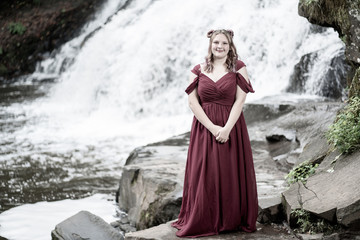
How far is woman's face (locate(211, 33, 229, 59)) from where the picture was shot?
13.4 feet

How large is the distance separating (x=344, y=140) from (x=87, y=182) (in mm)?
4944

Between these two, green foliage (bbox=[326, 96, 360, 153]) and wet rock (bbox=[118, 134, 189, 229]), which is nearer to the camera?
green foliage (bbox=[326, 96, 360, 153])

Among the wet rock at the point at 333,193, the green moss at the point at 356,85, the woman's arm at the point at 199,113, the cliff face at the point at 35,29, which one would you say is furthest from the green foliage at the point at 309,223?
the cliff face at the point at 35,29

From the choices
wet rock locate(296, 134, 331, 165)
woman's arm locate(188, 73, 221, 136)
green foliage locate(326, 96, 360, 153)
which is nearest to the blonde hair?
woman's arm locate(188, 73, 221, 136)

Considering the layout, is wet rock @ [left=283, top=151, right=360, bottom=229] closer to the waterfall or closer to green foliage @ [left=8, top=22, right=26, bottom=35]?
the waterfall

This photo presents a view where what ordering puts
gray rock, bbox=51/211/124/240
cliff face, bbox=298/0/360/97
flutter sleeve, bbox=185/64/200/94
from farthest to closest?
gray rock, bbox=51/211/124/240, cliff face, bbox=298/0/360/97, flutter sleeve, bbox=185/64/200/94

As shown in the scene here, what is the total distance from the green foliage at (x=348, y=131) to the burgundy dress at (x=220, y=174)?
0.88 meters

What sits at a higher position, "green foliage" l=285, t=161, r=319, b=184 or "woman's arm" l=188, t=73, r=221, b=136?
"woman's arm" l=188, t=73, r=221, b=136

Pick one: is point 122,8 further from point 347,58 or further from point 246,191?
point 246,191

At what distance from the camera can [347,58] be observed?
5.53m

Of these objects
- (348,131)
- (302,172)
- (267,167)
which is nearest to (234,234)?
(302,172)

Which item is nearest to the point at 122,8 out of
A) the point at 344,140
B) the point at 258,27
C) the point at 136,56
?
the point at 136,56

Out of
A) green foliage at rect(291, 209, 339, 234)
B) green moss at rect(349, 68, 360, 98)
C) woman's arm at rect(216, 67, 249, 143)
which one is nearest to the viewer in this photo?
green foliage at rect(291, 209, 339, 234)

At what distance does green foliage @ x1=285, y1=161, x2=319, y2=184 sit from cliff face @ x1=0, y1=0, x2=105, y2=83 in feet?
45.7
